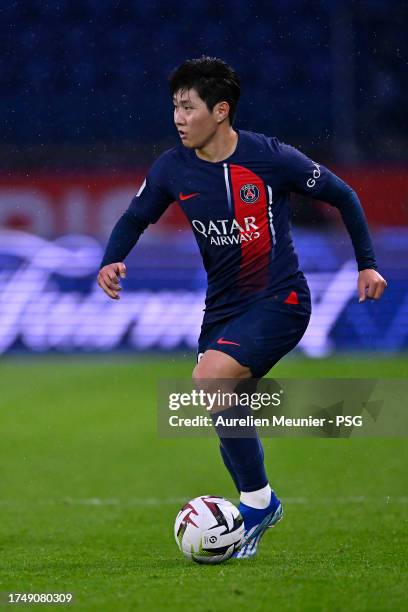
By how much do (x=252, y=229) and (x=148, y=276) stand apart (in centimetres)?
717

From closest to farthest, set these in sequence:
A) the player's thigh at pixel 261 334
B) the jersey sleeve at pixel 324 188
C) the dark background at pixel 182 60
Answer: the player's thigh at pixel 261 334, the jersey sleeve at pixel 324 188, the dark background at pixel 182 60

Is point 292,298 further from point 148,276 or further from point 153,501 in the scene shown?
point 148,276

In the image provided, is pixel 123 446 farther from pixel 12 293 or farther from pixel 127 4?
pixel 127 4

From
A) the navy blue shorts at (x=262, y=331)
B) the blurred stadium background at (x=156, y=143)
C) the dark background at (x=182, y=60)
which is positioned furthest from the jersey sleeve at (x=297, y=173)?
the dark background at (x=182, y=60)

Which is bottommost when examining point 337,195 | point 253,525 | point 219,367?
point 253,525

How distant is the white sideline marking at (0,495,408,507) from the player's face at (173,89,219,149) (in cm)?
221

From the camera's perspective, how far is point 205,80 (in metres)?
4.33

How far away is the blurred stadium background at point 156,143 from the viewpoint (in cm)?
1130

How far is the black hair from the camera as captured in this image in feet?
14.2

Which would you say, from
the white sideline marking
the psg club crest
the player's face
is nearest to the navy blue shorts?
the psg club crest

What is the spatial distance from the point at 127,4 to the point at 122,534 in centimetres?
955

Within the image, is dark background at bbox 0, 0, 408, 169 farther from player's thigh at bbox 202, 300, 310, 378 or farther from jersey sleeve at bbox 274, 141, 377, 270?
player's thigh at bbox 202, 300, 310, 378

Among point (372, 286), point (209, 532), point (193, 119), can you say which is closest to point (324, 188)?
point (372, 286)

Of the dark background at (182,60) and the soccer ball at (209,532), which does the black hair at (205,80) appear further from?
the dark background at (182,60)
